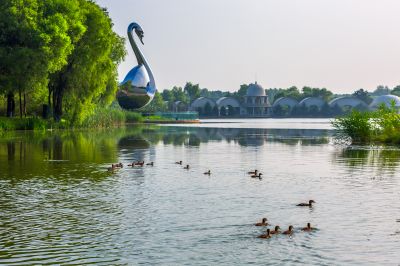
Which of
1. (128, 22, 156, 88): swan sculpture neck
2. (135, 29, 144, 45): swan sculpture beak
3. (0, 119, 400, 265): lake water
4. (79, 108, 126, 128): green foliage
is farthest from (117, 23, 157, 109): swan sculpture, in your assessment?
(0, 119, 400, 265): lake water

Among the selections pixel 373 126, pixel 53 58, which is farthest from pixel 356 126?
pixel 53 58

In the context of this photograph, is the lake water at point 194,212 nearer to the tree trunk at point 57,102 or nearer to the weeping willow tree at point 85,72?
the weeping willow tree at point 85,72

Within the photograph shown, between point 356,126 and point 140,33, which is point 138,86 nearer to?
point 140,33

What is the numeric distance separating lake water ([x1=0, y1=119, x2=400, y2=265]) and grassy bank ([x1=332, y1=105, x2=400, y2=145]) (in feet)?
54.8

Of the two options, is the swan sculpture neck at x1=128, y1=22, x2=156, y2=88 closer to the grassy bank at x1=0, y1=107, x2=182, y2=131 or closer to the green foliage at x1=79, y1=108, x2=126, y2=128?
the grassy bank at x1=0, y1=107, x2=182, y2=131

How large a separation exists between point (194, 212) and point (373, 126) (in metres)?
38.3

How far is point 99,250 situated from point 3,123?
52.2 metres

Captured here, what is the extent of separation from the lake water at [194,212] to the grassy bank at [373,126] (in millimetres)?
16696

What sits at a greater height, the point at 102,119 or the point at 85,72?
the point at 85,72

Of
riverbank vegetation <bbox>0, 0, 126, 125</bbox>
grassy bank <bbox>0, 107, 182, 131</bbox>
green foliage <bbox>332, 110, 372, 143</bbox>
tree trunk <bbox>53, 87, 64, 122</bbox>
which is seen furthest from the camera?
tree trunk <bbox>53, 87, 64, 122</bbox>

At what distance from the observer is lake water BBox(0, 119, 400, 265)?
47.9ft

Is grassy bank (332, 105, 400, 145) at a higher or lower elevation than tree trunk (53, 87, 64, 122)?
lower

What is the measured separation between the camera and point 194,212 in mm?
19688

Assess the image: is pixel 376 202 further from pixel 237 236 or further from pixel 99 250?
pixel 99 250
